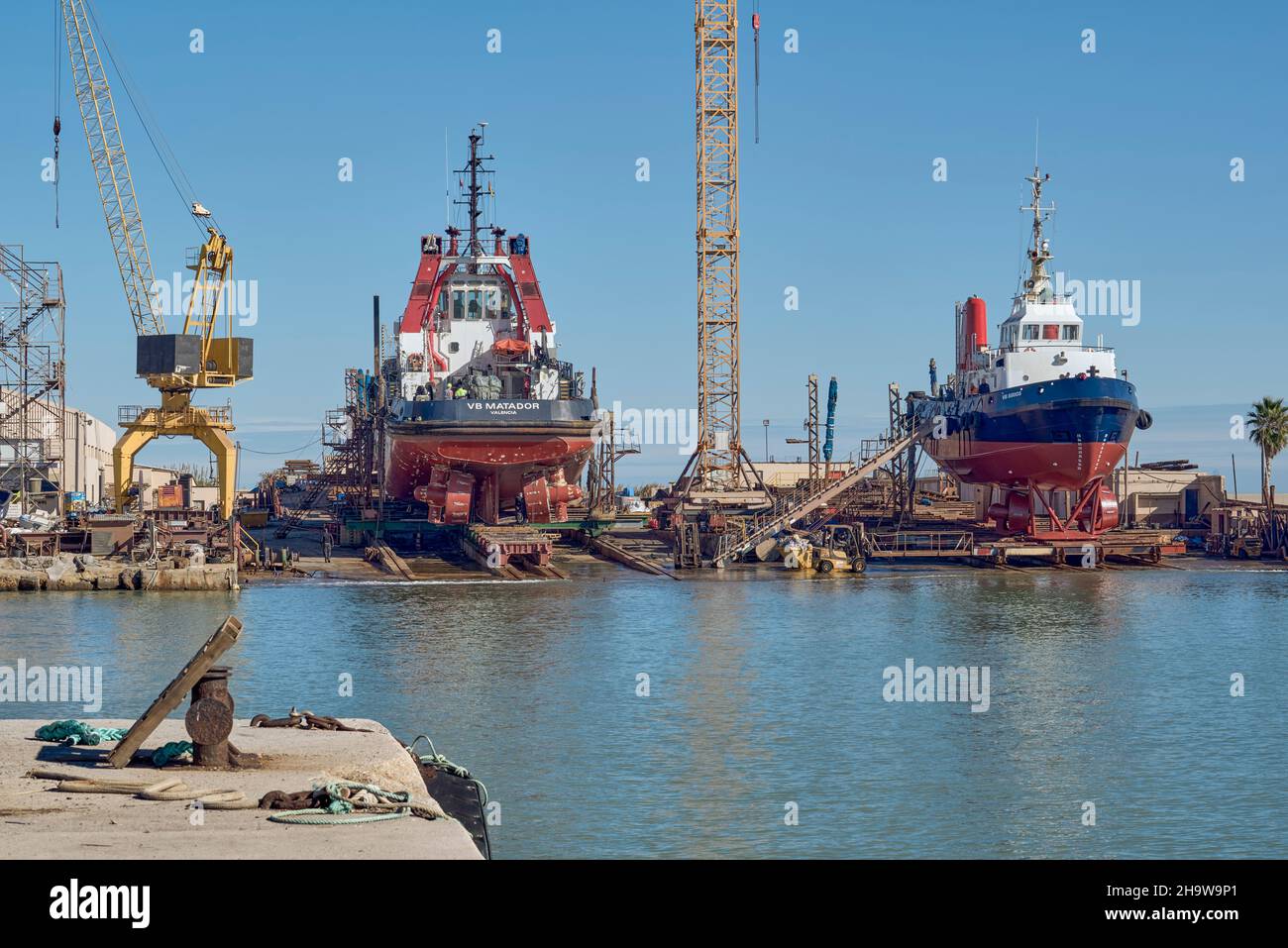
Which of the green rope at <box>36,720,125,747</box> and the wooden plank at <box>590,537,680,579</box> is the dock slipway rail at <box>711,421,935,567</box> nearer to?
the wooden plank at <box>590,537,680,579</box>

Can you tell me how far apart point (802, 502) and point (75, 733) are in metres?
50.7

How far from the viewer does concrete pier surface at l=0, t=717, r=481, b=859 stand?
15.1 m

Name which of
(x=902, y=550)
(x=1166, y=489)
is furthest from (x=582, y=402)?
(x=1166, y=489)

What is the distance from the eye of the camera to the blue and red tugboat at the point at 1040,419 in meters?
63.9

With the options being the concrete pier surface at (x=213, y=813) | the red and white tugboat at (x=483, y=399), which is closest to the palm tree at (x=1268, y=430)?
the red and white tugboat at (x=483, y=399)

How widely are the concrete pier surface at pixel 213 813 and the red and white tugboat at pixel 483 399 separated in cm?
3778

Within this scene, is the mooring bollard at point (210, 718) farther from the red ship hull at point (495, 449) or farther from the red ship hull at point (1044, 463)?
the red ship hull at point (1044, 463)

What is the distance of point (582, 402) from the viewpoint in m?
60.0

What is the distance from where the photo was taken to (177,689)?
61.2 feet

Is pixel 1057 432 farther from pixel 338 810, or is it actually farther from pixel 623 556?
pixel 338 810

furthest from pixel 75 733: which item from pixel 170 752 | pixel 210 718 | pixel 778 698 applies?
pixel 778 698

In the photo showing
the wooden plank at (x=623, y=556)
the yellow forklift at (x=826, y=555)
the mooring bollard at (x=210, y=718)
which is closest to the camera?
the mooring bollard at (x=210, y=718)

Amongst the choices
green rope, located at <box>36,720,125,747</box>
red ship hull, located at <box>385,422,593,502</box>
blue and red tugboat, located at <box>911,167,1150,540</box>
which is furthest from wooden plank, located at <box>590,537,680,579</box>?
green rope, located at <box>36,720,125,747</box>
